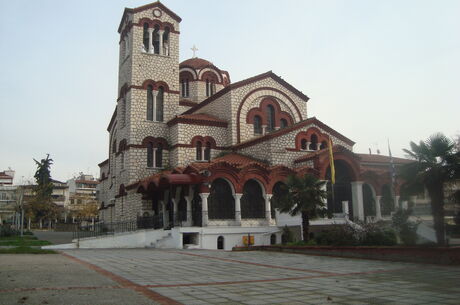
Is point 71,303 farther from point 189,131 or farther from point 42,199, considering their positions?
point 42,199

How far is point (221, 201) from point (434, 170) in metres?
13.5

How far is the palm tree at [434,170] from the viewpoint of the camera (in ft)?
44.8

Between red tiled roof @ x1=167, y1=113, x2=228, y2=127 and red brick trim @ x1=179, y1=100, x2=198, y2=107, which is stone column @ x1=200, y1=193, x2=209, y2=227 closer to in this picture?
red tiled roof @ x1=167, y1=113, x2=228, y2=127

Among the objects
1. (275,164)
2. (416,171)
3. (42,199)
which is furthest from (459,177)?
(42,199)

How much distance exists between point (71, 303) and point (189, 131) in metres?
24.0

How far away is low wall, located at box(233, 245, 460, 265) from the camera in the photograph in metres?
12.3

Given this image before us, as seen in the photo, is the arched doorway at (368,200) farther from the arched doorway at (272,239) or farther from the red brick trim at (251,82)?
the red brick trim at (251,82)

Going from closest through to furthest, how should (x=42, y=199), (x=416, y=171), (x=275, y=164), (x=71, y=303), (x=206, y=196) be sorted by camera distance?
(x=71, y=303), (x=416, y=171), (x=206, y=196), (x=275, y=164), (x=42, y=199)

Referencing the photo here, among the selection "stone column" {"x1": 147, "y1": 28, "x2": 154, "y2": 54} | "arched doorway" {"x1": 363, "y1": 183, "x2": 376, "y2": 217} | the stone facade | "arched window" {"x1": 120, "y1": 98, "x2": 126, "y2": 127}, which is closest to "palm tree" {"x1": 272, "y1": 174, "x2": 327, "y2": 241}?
the stone facade

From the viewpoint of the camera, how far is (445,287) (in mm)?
8609

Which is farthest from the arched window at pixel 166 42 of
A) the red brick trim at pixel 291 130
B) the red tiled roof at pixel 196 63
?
the red brick trim at pixel 291 130

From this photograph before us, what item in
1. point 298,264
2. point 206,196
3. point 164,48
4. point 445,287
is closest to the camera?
point 445,287

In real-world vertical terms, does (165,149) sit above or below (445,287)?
above

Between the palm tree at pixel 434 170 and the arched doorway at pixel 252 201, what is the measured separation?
40.5 ft
